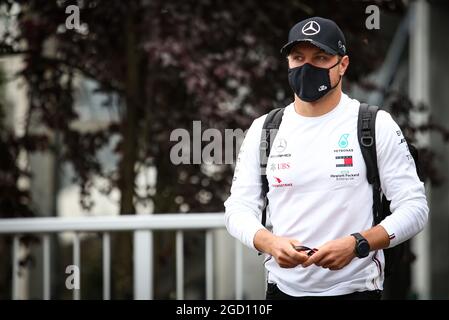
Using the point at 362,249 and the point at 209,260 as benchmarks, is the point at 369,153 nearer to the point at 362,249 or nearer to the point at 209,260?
the point at 362,249

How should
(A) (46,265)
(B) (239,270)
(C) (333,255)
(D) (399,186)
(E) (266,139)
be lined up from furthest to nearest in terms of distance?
(A) (46,265) → (B) (239,270) → (E) (266,139) → (D) (399,186) → (C) (333,255)

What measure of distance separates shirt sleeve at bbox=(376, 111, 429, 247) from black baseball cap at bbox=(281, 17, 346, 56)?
0.31 meters

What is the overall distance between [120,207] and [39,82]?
1100 millimetres

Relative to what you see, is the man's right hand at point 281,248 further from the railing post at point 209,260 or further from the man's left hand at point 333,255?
the railing post at point 209,260

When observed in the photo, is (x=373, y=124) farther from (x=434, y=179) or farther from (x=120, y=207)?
(x=120, y=207)

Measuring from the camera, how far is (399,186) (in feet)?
9.45

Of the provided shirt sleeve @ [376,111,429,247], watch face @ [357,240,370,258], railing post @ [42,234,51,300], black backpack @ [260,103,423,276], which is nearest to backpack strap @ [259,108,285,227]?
black backpack @ [260,103,423,276]

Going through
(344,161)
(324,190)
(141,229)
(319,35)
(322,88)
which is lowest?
(141,229)

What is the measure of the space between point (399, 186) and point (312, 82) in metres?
0.48

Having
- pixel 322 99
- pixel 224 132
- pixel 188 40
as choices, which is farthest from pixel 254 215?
pixel 188 40

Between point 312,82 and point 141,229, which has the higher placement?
point 312,82

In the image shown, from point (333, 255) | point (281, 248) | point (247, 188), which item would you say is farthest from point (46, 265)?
point (333, 255)

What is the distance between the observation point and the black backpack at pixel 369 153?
9.57ft

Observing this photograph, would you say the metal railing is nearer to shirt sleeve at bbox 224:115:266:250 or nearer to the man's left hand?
shirt sleeve at bbox 224:115:266:250
